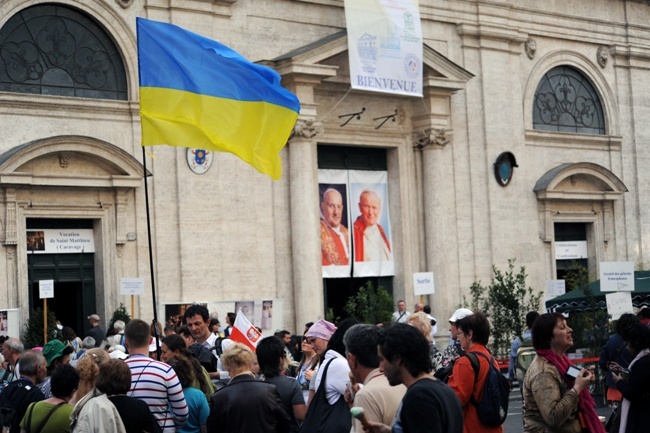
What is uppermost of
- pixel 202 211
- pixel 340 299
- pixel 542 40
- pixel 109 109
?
pixel 542 40

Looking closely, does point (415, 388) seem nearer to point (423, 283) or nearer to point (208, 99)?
point (208, 99)

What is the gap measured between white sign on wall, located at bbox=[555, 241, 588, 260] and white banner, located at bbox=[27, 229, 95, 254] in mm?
14737

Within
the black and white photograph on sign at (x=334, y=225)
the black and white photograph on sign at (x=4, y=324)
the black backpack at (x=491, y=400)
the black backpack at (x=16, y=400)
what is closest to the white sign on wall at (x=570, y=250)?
the black and white photograph on sign at (x=334, y=225)

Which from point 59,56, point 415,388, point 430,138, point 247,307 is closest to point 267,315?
point 247,307

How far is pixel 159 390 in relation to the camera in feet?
29.3

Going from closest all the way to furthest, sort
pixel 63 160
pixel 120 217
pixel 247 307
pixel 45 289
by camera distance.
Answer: pixel 45 289 → pixel 63 160 → pixel 120 217 → pixel 247 307

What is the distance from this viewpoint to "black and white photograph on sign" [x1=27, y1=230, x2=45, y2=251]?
23922mm

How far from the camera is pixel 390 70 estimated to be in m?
28.3

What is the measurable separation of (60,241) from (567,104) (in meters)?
16.9

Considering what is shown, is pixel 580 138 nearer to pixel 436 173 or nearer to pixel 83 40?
pixel 436 173

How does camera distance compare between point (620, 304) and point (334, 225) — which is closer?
point (620, 304)

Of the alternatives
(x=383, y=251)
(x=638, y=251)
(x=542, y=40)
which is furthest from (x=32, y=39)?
(x=638, y=251)

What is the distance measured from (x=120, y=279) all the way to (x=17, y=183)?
10.5 feet

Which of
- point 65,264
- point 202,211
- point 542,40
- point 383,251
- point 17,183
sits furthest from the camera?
point 542,40
